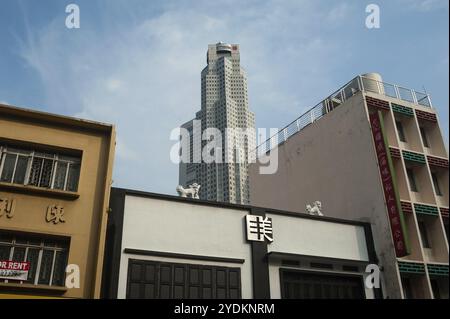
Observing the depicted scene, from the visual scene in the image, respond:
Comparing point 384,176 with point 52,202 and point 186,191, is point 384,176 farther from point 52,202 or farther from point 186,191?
point 52,202

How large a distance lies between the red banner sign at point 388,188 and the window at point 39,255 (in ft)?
41.0

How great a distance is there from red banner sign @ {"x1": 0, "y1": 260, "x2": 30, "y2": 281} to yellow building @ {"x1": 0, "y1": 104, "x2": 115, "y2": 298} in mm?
27

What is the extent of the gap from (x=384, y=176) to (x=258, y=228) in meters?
6.33

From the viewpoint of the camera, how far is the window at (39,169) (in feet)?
48.9

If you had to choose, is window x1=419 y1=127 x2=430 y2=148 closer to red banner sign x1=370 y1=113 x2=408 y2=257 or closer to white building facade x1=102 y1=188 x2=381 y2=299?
red banner sign x1=370 y1=113 x2=408 y2=257

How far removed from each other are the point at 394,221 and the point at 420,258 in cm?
185

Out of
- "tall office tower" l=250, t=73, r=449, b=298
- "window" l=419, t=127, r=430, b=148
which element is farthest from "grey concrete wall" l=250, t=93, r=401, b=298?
"window" l=419, t=127, r=430, b=148

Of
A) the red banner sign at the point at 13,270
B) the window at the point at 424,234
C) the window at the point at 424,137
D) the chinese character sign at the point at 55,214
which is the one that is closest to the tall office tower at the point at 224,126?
the window at the point at 424,137

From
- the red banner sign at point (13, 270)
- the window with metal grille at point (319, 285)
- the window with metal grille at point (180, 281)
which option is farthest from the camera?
the window with metal grille at point (319, 285)

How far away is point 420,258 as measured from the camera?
734 inches

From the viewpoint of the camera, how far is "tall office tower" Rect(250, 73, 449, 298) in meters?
18.7

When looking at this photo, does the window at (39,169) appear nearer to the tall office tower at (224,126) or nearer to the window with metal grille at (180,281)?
the window with metal grille at (180,281)

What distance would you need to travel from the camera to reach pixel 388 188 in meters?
19.2
